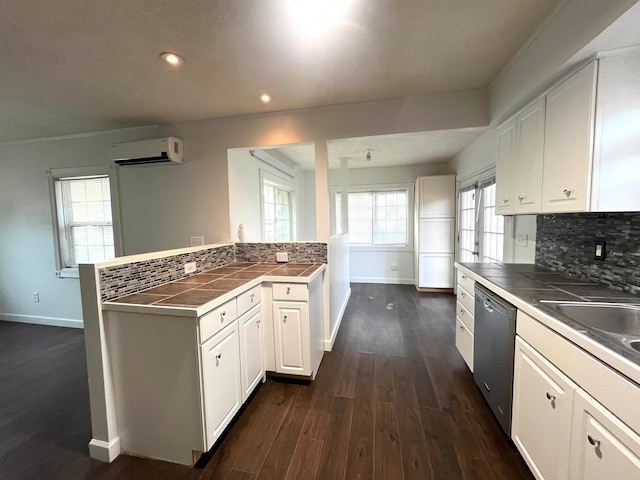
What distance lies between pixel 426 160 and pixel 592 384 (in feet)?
14.9

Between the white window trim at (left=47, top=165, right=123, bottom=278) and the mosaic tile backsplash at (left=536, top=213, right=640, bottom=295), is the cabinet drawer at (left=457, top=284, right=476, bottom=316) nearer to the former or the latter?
the mosaic tile backsplash at (left=536, top=213, right=640, bottom=295)

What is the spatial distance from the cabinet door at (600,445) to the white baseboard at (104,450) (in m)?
2.27

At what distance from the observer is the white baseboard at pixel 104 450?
1.51 metres

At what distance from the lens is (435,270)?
15.6 feet

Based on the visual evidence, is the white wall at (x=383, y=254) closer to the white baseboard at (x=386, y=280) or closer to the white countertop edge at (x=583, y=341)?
the white baseboard at (x=386, y=280)

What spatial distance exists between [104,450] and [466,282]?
108 inches

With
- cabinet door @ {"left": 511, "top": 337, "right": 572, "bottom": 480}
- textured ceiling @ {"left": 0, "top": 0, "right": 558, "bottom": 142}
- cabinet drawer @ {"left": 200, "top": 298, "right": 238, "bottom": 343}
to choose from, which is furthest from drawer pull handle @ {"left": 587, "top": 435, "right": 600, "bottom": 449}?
textured ceiling @ {"left": 0, "top": 0, "right": 558, "bottom": 142}

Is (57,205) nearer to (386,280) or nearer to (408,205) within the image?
(386,280)

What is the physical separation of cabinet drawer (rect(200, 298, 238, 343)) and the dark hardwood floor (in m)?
0.73

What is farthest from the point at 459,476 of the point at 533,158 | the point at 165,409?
the point at 533,158

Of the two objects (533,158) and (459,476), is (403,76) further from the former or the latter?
(459,476)

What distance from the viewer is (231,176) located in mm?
2947

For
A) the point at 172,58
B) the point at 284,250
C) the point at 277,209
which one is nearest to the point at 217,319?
the point at 284,250

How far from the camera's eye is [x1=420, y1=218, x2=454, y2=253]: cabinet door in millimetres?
4613
